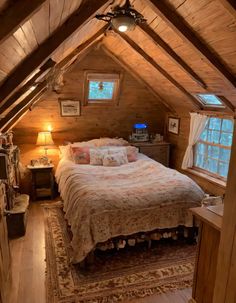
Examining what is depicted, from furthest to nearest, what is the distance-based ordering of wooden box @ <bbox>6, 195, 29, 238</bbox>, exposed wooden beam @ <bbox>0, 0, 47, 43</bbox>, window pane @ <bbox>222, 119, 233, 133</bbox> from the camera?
window pane @ <bbox>222, 119, 233, 133</bbox> < wooden box @ <bbox>6, 195, 29, 238</bbox> < exposed wooden beam @ <bbox>0, 0, 47, 43</bbox>

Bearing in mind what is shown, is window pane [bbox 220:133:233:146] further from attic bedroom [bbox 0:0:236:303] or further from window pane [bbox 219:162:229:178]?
window pane [bbox 219:162:229:178]

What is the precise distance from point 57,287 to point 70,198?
3.33 feet

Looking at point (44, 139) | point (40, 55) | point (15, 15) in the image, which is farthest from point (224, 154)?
point (15, 15)

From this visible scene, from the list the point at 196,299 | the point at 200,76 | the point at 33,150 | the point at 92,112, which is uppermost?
the point at 200,76

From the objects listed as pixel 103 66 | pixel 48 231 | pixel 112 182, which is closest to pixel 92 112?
pixel 103 66

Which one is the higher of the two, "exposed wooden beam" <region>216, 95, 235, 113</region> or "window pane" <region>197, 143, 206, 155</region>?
"exposed wooden beam" <region>216, 95, 235, 113</region>

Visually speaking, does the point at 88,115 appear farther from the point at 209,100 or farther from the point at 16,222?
the point at 16,222

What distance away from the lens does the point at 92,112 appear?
4.86m

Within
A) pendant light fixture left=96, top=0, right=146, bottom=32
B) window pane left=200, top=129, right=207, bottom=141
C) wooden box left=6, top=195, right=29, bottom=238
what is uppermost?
pendant light fixture left=96, top=0, right=146, bottom=32

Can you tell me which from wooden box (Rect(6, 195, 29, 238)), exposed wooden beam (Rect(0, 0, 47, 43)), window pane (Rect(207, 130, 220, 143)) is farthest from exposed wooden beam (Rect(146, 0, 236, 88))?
wooden box (Rect(6, 195, 29, 238))

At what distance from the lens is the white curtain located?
422cm

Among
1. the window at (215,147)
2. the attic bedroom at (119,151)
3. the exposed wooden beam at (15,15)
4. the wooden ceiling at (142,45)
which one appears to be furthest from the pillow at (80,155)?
the exposed wooden beam at (15,15)

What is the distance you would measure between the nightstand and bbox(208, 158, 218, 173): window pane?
9.18ft

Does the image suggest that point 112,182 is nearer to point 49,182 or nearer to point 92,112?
point 49,182
